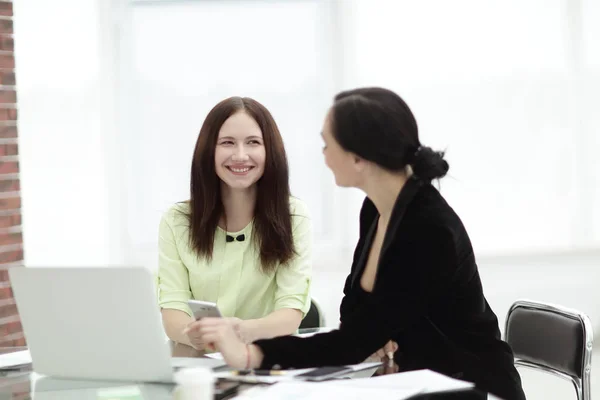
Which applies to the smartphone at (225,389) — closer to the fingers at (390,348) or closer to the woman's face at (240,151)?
the fingers at (390,348)

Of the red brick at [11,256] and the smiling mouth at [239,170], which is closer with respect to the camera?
the smiling mouth at [239,170]

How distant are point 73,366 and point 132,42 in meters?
2.97

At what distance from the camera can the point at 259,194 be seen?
106 inches

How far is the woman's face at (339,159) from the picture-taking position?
1.96 meters

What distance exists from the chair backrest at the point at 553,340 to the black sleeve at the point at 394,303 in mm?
550

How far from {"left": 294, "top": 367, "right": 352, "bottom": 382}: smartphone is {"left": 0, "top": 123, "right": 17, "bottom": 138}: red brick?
237cm

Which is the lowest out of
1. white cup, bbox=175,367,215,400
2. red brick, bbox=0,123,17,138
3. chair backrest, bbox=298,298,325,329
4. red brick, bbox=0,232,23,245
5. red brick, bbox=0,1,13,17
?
chair backrest, bbox=298,298,325,329

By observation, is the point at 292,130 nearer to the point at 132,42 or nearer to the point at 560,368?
the point at 132,42

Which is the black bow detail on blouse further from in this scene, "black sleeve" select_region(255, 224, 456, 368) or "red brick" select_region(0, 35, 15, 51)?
"red brick" select_region(0, 35, 15, 51)

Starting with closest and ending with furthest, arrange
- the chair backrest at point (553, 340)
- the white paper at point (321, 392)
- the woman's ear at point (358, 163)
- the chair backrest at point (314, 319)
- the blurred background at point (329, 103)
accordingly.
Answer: the white paper at point (321, 392)
the woman's ear at point (358, 163)
the chair backrest at point (553, 340)
the chair backrest at point (314, 319)
the blurred background at point (329, 103)

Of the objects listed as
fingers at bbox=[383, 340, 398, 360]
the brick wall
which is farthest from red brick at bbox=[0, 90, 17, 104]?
fingers at bbox=[383, 340, 398, 360]

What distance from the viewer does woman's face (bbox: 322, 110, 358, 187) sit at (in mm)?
1961

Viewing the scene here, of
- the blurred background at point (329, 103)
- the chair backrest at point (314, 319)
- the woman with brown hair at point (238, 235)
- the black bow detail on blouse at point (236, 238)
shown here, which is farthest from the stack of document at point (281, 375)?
the blurred background at point (329, 103)

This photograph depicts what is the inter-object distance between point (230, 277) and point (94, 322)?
2.97 ft
